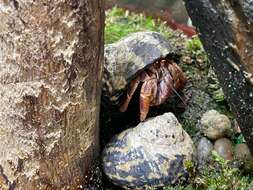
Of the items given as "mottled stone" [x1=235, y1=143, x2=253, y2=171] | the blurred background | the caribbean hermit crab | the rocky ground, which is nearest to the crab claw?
the caribbean hermit crab

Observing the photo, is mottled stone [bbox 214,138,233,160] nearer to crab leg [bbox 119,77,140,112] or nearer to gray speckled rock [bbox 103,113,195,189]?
gray speckled rock [bbox 103,113,195,189]

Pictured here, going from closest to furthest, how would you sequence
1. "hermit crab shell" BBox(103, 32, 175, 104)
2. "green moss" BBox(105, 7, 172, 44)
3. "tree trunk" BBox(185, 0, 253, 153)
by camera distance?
"tree trunk" BBox(185, 0, 253, 153)
"hermit crab shell" BBox(103, 32, 175, 104)
"green moss" BBox(105, 7, 172, 44)

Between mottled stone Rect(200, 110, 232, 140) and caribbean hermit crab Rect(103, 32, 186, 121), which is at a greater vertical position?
caribbean hermit crab Rect(103, 32, 186, 121)

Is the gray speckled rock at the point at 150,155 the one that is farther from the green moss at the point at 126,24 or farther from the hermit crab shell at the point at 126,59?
the green moss at the point at 126,24

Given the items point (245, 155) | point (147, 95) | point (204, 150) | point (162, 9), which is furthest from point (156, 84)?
point (162, 9)

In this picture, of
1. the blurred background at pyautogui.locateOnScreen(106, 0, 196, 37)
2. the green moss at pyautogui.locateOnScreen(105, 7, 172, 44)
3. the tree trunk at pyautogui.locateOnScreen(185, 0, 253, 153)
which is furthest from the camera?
the blurred background at pyautogui.locateOnScreen(106, 0, 196, 37)

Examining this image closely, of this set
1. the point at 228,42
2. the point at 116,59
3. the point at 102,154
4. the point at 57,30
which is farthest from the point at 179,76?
the point at 57,30
